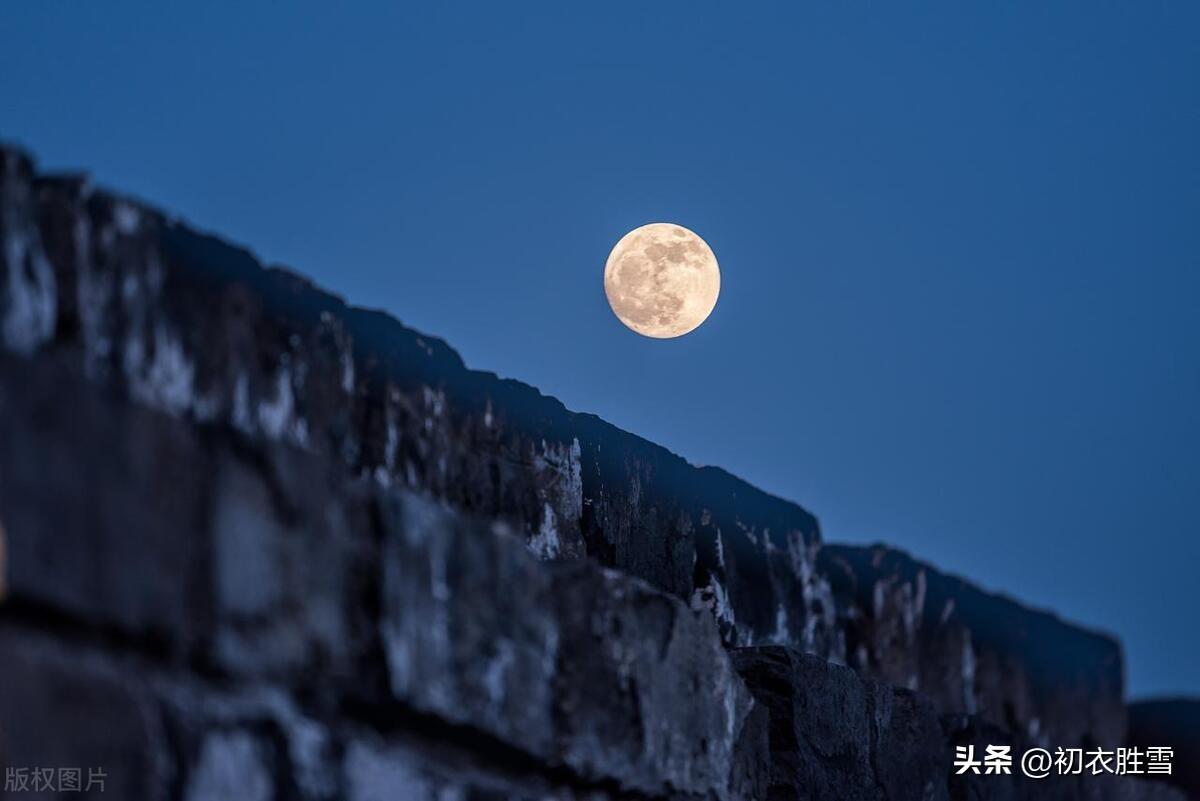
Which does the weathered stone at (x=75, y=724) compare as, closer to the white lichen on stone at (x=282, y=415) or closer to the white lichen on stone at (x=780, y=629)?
the white lichen on stone at (x=282, y=415)

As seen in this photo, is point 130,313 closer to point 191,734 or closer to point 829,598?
point 191,734

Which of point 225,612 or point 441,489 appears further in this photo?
point 441,489

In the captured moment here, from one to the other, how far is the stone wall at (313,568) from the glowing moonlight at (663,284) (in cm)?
344

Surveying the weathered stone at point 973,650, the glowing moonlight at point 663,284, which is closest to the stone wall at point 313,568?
the weathered stone at point 973,650

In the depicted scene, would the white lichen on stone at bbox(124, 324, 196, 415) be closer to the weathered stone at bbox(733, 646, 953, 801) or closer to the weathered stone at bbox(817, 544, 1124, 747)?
the weathered stone at bbox(733, 646, 953, 801)

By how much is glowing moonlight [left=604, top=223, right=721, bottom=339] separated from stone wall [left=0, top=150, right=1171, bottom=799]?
3439 mm

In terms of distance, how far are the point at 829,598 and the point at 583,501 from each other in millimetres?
1746

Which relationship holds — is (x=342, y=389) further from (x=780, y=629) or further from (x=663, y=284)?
(x=663, y=284)

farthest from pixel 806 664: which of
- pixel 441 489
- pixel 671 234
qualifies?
pixel 671 234

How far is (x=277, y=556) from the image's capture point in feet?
7.09

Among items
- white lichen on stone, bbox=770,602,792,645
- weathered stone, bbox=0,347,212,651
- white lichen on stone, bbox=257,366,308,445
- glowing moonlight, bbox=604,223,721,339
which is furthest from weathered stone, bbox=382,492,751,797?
glowing moonlight, bbox=604,223,721,339

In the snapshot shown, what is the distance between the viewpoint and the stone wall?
1.87 meters

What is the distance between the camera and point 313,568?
2.22 m

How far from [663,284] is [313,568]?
17.0 ft
